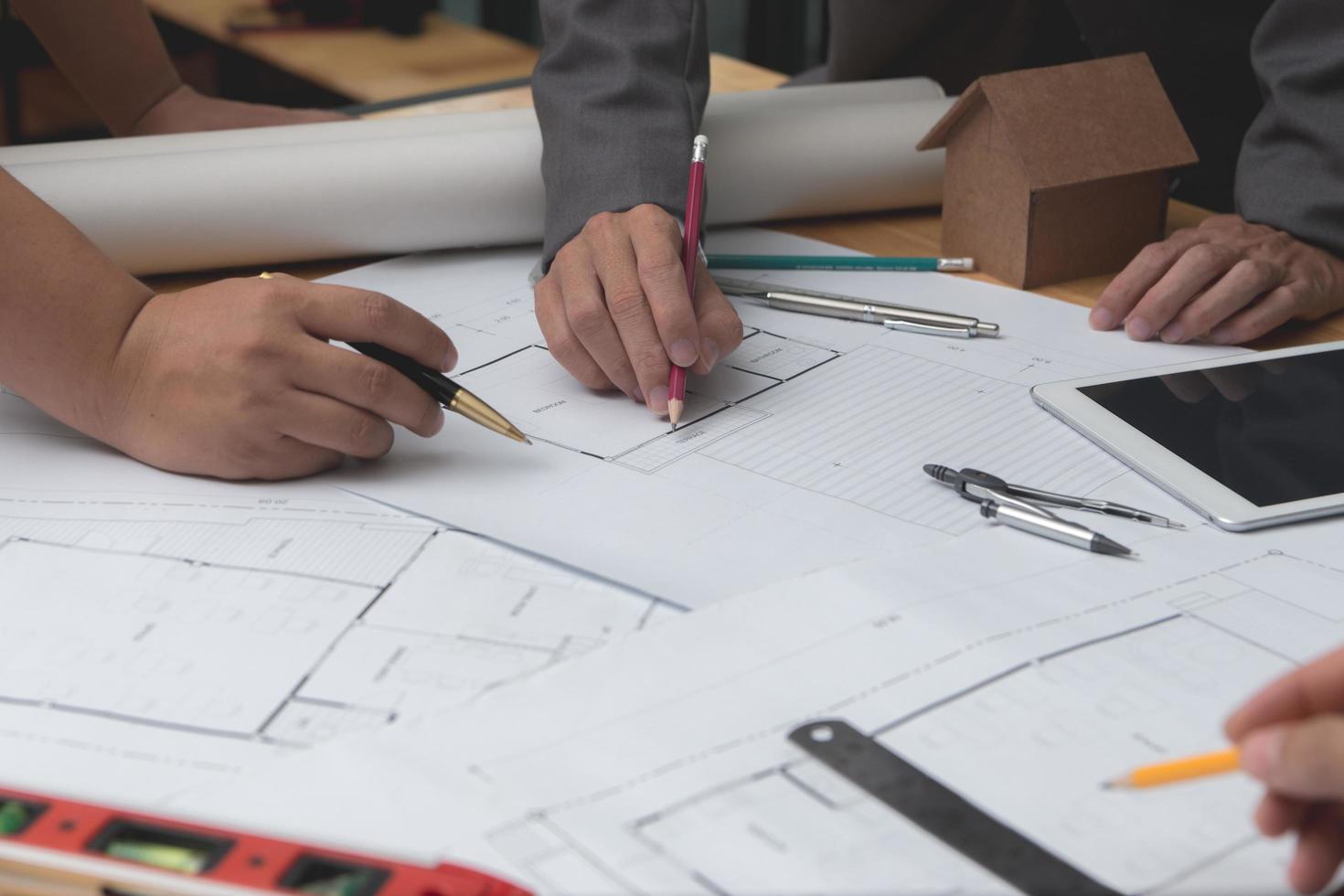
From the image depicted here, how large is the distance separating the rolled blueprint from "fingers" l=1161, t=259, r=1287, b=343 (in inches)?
12.8

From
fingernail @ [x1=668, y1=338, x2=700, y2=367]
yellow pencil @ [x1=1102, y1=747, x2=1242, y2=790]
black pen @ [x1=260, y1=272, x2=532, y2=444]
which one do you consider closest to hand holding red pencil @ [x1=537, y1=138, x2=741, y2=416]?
fingernail @ [x1=668, y1=338, x2=700, y2=367]

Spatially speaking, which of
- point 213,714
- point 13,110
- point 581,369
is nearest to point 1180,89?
point 581,369

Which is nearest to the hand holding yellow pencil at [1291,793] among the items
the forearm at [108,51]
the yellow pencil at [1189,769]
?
the yellow pencil at [1189,769]

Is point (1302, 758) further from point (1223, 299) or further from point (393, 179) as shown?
point (393, 179)

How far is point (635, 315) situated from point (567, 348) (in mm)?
58

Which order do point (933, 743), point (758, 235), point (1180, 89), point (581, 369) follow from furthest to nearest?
point (1180, 89), point (758, 235), point (581, 369), point (933, 743)

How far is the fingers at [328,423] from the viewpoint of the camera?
744 millimetres

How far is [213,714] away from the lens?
0.56 metres

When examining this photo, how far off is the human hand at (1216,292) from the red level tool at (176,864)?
2.34 ft

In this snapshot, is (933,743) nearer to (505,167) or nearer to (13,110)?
(505,167)

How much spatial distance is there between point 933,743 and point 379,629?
27 centimetres

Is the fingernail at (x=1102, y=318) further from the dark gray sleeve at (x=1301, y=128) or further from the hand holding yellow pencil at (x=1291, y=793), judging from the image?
the hand holding yellow pencil at (x=1291, y=793)

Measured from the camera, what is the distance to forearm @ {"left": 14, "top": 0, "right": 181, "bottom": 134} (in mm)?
1349

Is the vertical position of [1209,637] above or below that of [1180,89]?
below
